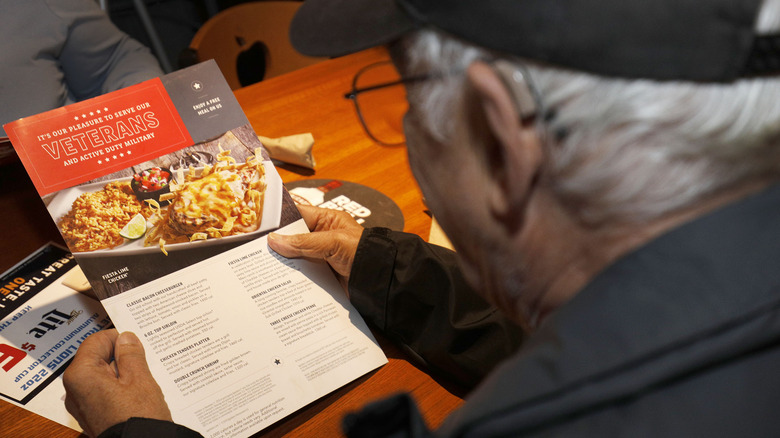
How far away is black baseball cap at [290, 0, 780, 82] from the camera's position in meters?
0.36

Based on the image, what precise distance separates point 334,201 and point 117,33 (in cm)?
98

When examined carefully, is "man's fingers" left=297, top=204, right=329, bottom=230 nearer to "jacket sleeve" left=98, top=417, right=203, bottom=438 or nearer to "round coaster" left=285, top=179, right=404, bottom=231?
"round coaster" left=285, top=179, right=404, bottom=231

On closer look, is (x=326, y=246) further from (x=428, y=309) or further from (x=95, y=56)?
(x=95, y=56)

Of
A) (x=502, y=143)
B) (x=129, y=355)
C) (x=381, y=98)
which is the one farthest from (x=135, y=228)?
(x=502, y=143)

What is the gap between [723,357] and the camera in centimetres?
38

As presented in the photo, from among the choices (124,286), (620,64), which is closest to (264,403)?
(124,286)

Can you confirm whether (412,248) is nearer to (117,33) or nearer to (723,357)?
(723,357)

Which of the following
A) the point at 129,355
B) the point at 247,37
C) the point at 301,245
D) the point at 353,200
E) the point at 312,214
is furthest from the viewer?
the point at 247,37

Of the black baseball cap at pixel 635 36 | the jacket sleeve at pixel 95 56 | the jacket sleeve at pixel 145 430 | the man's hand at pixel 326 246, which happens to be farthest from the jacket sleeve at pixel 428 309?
the jacket sleeve at pixel 95 56

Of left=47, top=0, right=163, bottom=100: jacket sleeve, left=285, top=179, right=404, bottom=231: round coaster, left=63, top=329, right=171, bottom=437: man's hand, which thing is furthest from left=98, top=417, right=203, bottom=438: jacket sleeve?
left=47, top=0, right=163, bottom=100: jacket sleeve

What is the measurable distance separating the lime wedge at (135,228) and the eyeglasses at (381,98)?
35 centimetres

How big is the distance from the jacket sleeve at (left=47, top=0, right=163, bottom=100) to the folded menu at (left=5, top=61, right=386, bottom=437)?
75 cm

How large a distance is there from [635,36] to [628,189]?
4.5 inches

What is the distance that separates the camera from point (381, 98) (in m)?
0.62
